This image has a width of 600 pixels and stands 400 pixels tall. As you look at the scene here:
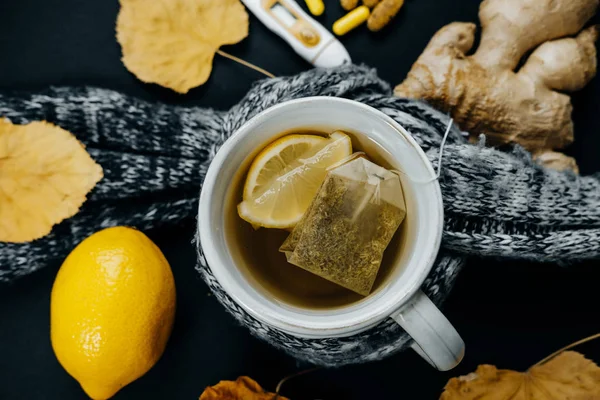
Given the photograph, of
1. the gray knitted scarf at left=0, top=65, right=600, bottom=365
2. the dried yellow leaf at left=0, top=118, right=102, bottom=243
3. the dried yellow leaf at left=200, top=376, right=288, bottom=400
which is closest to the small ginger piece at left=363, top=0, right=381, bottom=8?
the gray knitted scarf at left=0, top=65, right=600, bottom=365

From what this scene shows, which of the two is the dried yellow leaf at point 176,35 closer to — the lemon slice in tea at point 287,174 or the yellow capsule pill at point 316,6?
the yellow capsule pill at point 316,6

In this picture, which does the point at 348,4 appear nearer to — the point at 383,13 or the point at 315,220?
the point at 383,13

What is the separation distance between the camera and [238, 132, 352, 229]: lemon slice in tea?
47 centimetres

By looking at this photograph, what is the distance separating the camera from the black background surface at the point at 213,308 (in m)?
0.67

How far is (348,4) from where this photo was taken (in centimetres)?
68

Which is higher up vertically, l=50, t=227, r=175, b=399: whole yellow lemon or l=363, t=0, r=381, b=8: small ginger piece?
l=363, t=0, r=381, b=8: small ginger piece

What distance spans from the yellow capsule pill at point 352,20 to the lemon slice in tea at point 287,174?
0.26 metres

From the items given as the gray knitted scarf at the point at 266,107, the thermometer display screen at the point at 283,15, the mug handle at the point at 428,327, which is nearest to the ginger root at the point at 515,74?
the gray knitted scarf at the point at 266,107

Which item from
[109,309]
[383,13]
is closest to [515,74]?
[383,13]

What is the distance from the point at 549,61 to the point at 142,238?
0.52 metres

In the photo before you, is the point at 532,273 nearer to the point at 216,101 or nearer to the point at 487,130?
the point at 487,130

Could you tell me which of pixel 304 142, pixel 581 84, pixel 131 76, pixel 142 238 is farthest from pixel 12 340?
pixel 581 84

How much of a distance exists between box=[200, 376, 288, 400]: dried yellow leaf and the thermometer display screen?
0.44 metres

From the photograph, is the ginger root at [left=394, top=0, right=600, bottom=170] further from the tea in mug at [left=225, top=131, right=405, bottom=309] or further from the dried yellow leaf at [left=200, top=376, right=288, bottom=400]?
the dried yellow leaf at [left=200, top=376, right=288, bottom=400]
